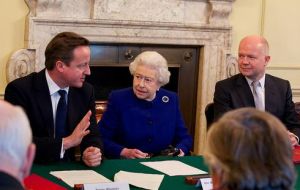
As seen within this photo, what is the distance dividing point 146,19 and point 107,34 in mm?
388

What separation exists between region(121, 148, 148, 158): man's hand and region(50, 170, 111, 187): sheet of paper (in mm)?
586

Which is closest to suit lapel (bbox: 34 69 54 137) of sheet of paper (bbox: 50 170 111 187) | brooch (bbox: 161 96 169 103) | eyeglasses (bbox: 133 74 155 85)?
Result: sheet of paper (bbox: 50 170 111 187)

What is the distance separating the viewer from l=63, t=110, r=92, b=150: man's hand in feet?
9.15

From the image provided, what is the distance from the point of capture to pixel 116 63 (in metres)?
4.80

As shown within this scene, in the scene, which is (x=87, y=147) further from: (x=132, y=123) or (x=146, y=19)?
(x=146, y=19)

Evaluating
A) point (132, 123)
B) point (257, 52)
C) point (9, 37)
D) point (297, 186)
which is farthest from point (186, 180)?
point (9, 37)

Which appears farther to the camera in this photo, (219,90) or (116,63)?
(116,63)

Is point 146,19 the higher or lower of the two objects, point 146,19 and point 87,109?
the higher

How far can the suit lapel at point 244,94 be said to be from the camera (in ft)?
12.6

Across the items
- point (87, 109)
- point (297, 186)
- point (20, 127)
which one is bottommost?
point (297, 186)

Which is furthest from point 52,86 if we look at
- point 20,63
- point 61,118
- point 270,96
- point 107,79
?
point 107,79

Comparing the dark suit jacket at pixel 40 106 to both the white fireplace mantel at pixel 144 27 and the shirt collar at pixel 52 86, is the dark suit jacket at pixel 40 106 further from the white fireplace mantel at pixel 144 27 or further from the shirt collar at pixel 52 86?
the white fireplace mantel at pixel 144 27

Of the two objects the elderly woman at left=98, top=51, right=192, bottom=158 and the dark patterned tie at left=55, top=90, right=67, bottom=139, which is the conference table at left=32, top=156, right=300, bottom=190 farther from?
the elderly woman at left=98, top=51, right=192, bottom=158

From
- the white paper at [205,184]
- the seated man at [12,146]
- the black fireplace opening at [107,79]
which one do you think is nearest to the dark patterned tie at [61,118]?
the white paper at [205,184]
